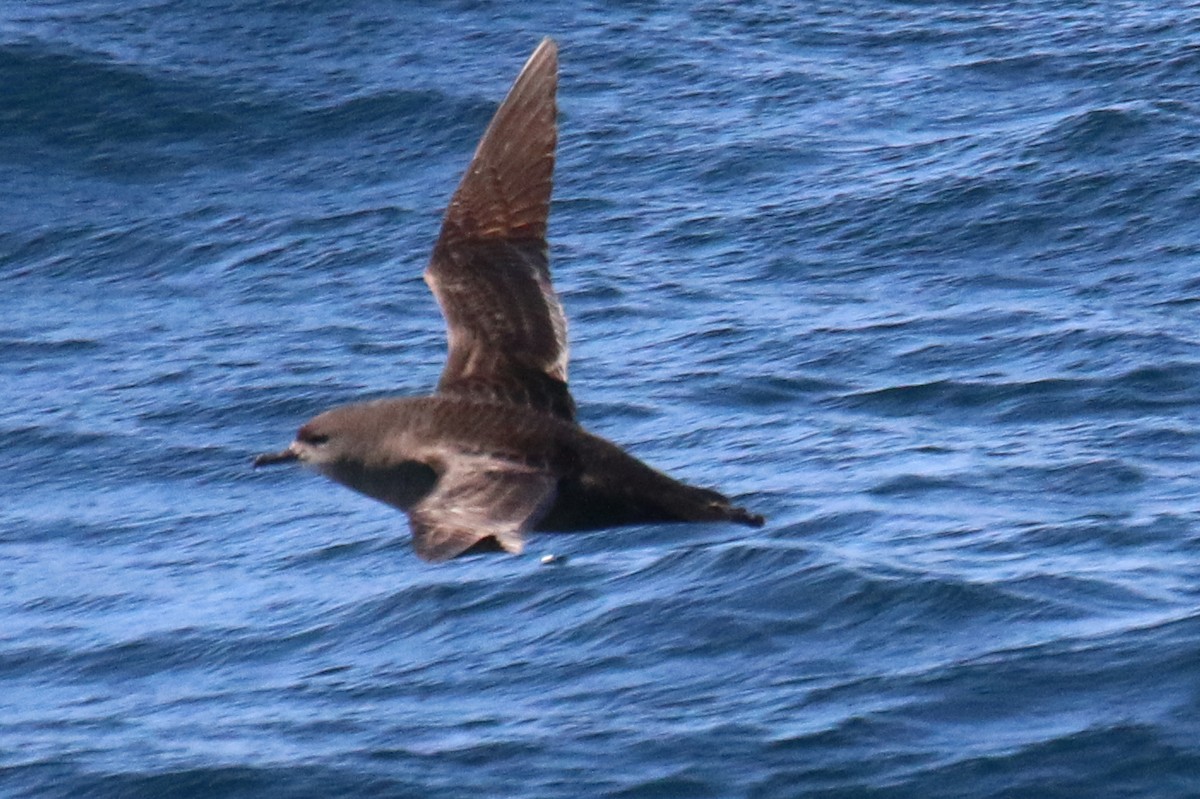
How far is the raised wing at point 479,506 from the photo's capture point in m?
6.77

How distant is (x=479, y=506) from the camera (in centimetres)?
722

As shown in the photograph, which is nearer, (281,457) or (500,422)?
(500,422)

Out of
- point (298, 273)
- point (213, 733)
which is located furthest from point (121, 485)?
point (213, 733)

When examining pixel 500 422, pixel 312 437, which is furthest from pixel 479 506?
pixel 312 437

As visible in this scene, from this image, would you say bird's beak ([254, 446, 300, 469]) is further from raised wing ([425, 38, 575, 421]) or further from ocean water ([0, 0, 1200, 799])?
ocean water ([0, 0, 1200, 799])

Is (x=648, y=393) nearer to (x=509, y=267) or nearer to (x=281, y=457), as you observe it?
(x=509, y=267)

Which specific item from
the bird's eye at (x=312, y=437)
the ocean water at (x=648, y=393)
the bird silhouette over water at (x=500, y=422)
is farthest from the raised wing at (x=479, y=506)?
the ocean water at (x=648, y=393)

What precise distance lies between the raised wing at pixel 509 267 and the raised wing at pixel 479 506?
88 cm

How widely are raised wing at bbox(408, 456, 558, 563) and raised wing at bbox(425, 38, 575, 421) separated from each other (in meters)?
0.88

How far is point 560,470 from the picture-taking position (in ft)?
25.8

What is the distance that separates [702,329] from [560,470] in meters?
6.11

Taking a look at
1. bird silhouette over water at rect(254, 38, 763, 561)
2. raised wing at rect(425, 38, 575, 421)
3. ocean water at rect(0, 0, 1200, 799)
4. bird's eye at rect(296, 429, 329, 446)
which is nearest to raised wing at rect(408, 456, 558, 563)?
bird silhouette over water at rect(254, 38, 763, 561)

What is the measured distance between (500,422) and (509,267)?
1.11m

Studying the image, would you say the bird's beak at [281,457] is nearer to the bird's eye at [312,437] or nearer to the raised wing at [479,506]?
the bird's eye at [312,437]
